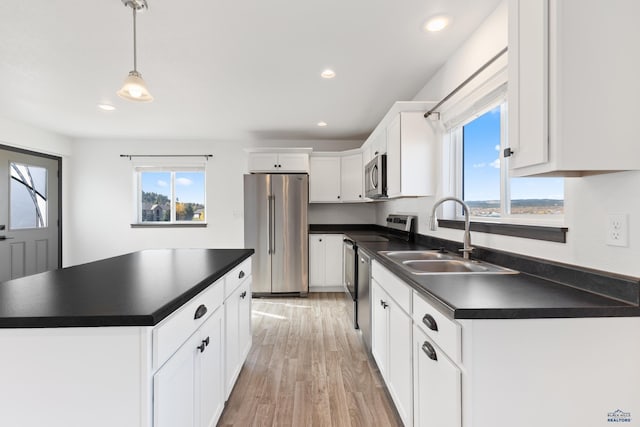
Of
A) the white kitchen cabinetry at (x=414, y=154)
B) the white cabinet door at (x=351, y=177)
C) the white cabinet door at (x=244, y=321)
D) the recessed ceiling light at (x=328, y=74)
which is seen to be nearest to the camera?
the white cabinet door at (x=244, y=321)

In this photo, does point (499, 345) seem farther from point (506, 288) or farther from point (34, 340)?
point (34, 340)

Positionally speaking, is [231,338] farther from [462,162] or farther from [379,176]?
[462,162]

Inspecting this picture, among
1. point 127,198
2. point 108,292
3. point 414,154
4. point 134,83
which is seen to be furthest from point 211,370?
point 127,198

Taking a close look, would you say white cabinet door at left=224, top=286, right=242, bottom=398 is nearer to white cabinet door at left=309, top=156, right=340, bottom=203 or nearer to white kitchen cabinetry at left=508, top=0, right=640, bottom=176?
white kitchen cabinetry at left=508, top=0, right=640, bottom=176

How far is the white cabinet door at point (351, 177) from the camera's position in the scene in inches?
179

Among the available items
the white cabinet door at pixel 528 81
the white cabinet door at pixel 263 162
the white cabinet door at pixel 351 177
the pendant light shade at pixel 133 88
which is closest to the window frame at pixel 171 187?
the white cabinet door at pixel 263 162

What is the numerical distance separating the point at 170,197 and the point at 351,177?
9.96ft

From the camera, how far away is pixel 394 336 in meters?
1.72

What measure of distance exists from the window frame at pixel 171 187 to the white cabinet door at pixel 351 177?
7.40ft

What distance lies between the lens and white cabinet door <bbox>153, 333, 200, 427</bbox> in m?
0.95

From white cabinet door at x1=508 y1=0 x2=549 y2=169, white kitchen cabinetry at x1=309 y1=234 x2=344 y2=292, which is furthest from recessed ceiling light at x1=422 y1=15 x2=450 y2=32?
white kitchen cabinetry at x1=309 y1=234 x2=344 y2=292

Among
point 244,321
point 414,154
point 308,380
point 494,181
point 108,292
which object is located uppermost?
point 414,154

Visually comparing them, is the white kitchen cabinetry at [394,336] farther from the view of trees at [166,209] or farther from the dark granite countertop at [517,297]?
the view of trees at [166,209]

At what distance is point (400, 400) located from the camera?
160 cm
